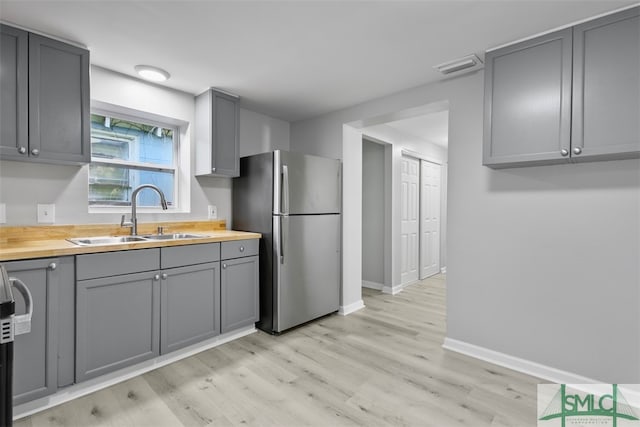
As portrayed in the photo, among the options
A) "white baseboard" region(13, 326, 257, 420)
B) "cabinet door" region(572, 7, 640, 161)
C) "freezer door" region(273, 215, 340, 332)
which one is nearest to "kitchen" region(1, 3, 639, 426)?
"cabinet door" region(572, 7, 640, 161)

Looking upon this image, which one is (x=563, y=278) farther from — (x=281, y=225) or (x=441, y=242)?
(x=441, y=242)

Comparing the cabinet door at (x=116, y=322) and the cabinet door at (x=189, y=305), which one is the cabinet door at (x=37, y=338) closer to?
the cabinet door at (x=116, y=322)

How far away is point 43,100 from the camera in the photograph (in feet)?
6.81

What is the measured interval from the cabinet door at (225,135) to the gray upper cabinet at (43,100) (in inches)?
39.4

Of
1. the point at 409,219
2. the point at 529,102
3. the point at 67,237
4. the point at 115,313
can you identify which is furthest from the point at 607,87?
the point at 67,237

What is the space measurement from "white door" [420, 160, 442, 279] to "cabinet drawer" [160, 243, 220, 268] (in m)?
3.65

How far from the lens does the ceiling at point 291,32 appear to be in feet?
5.93

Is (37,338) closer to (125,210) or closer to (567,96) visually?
(125,210)

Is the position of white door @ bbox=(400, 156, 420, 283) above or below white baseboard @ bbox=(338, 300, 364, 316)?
above

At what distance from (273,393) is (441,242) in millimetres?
4712

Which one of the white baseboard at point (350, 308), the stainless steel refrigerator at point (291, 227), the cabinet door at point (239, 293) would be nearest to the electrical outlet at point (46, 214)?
the cabinet door at point (239, 293)

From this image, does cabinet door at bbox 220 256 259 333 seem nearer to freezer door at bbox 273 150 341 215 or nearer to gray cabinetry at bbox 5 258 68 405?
freezer door at bbox 273 150 341 215

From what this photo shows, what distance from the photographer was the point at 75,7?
1.81 metres

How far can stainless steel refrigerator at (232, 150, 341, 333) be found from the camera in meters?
2.96
